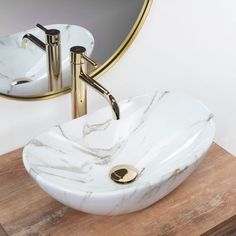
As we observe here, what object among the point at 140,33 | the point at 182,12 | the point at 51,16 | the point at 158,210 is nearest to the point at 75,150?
the point at 158,210

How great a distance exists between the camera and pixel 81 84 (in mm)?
1310

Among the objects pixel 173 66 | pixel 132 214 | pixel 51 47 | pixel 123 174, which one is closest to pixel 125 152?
pixel 123 174

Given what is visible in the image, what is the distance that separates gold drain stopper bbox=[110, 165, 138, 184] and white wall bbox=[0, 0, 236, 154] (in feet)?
0.96

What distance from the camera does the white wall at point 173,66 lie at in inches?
56.6

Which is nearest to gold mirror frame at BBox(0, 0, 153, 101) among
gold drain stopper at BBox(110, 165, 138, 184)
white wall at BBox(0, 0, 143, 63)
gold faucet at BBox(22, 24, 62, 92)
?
white wall at BBox(0, 0, 143, 63)

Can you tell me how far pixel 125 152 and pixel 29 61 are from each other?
37 centimetres

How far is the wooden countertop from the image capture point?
1.19 metres

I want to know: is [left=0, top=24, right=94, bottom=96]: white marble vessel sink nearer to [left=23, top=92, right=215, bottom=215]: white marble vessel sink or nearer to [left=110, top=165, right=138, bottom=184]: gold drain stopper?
[left=23, top=92, right=215, bottom=215]: white marble vessel sink

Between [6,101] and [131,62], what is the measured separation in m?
0.45

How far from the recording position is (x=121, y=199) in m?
1.07

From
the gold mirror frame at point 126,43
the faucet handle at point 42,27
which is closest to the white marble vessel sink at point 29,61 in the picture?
the faucet handle at point 42,27

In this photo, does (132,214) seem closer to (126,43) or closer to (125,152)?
(125,152)

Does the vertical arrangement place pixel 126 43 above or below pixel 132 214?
above

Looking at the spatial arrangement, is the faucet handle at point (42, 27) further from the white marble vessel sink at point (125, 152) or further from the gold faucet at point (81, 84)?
the white marble vessel sink at point (125, 152)
